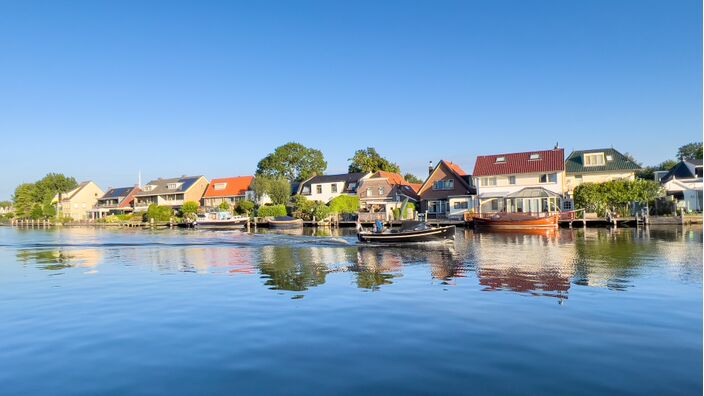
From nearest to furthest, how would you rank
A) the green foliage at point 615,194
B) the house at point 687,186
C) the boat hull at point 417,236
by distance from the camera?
1. the boat hull at point 417,236
2. the green foliage at point 615,194
3. the house at point 687,186

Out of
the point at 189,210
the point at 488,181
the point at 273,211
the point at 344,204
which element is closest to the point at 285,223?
the point at 273,211

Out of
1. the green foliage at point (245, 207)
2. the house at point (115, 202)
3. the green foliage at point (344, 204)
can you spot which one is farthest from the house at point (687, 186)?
the house at point (115, 202)

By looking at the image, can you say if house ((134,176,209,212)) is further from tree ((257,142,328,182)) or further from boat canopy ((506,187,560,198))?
boat canopy ((506,187,560,198))

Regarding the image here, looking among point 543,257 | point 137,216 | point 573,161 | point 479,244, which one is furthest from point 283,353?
point 137,216

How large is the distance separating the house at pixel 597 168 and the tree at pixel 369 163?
36334 millimetres

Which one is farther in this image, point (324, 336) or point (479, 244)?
point (479, 244)

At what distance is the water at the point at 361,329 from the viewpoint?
841 centimetres

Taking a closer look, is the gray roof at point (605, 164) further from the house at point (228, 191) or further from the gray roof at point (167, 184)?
the gray roof at point (167, 184)

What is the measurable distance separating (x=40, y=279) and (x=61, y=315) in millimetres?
8893

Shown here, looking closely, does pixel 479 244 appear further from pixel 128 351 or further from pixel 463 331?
pixel 128 351

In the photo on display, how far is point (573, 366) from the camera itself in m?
8.88

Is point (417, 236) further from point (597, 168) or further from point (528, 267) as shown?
point (597, 168)

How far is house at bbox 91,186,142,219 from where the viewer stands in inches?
4250

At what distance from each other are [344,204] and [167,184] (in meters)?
48.3
